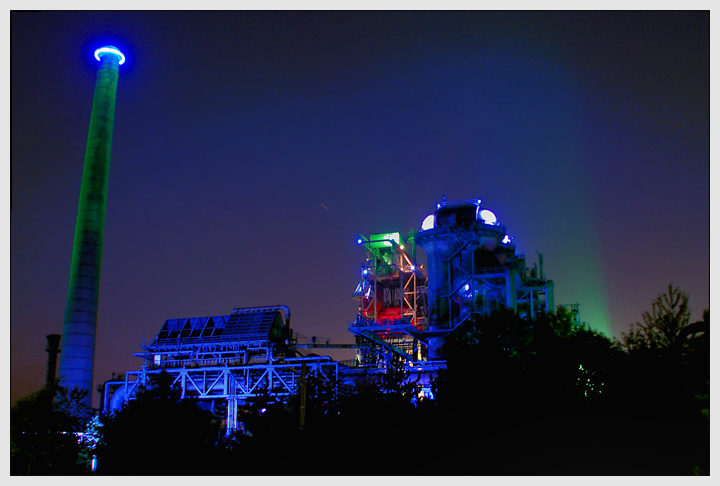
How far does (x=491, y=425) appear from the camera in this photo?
34.0 metres


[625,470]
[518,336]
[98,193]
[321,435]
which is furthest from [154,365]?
[625,470]

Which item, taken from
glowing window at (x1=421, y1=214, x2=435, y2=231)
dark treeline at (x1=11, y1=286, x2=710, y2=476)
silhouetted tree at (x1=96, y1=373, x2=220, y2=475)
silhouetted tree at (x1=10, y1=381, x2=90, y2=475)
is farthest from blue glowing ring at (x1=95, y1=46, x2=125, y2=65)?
dark treeline at (x1=11, y1=286, x2=710, y2=476)

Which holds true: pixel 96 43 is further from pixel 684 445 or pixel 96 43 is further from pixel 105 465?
pixel 684 445

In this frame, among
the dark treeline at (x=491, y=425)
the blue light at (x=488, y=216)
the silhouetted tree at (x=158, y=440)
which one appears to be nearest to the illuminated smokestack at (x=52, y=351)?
the silhouetted tree at (x=158, y=440)

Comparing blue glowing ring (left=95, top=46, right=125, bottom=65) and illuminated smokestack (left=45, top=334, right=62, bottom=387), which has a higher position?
blue glowing ring (left=95, top=46, right=125, bottom=65)

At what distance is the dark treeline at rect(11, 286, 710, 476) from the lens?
1122 inches

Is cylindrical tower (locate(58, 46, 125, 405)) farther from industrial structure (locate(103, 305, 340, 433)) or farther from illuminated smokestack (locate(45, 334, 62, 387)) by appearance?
illuminated smokestack (locate(45, 334, 62, 387))

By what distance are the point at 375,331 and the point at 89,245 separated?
30660 millimetres

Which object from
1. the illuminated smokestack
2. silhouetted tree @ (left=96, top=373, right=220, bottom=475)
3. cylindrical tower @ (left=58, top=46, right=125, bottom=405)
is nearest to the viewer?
silhouetted tree @ (left=96, top=373, right=220, bottom=475)

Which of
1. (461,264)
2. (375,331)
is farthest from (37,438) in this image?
(461,264)

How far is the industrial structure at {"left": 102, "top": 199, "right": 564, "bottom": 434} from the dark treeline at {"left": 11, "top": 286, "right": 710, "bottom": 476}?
24.3m

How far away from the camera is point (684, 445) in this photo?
96.9 ft

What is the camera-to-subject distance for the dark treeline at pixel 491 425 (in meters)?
28.5

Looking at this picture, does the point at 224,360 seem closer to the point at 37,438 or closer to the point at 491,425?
the point at 37,438
